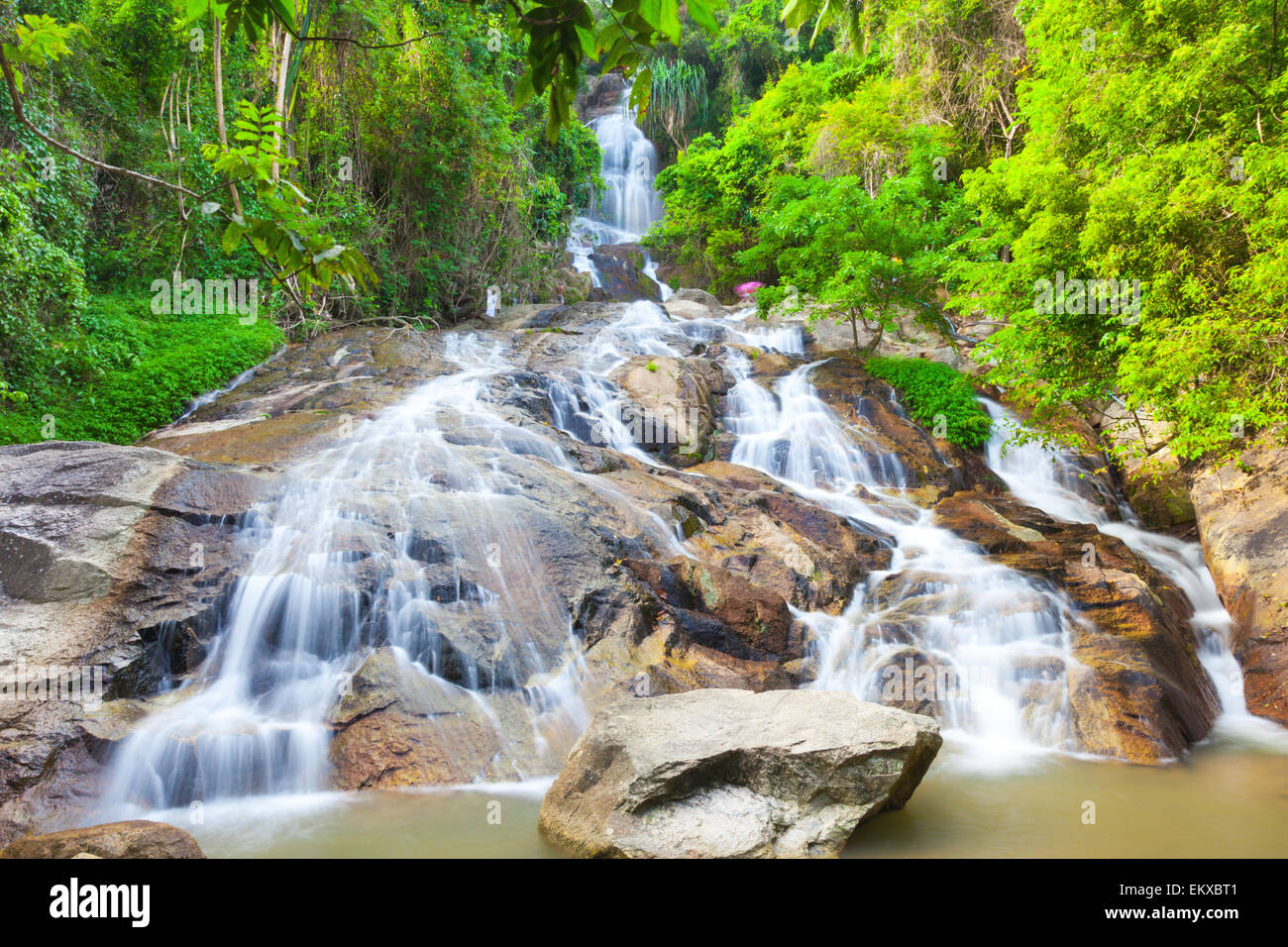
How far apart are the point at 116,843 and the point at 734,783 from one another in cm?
302

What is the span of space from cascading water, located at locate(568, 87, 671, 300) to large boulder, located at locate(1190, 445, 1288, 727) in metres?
18.4

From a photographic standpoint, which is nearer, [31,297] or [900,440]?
[31,297]

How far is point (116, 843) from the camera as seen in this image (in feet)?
10.7

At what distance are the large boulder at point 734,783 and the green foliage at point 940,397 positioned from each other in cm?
935

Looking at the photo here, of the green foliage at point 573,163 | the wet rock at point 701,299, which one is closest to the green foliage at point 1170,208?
the wet rock at point 701,299

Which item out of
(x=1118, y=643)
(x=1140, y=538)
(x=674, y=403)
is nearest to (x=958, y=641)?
(x=1118, y=643)

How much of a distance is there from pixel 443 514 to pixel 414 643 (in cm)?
146

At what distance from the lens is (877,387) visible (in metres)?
13.9

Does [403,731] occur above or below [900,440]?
below

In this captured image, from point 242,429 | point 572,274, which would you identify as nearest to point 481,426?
point 242,429

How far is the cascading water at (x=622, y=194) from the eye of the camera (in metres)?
26.4

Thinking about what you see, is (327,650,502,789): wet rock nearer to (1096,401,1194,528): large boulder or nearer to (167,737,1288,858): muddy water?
(167,737,1288,858): muddy water

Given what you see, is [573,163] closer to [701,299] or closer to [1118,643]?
[701,299]

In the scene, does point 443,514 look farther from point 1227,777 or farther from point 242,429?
point 1227,777
